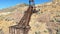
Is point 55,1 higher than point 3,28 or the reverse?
higher

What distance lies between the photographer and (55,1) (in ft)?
168

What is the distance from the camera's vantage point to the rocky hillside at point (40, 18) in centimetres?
4277

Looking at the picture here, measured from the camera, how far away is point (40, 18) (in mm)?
48094

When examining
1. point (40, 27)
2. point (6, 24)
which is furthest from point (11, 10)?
point (40, 27)

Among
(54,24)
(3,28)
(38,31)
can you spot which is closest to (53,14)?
(54,24)

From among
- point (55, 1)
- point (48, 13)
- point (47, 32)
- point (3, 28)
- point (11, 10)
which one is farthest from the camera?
Answer: point (11, 10)

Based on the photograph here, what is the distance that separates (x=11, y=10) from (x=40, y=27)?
12650 mm

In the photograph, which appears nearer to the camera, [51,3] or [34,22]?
[34,22]

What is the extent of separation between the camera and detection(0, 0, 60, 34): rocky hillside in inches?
1684

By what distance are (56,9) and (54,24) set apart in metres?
5.20

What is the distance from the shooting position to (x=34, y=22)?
46.3 metres

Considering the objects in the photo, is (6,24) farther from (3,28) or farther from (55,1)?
(55,1)

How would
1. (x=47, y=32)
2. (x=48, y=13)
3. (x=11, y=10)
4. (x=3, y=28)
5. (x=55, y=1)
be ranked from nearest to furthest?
(x=47, y=32) → (x=3, y=28) → (x=48, y=13) → (x=55, y=1) → (x=11, y=10)

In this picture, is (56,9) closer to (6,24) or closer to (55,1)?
(55,1)
